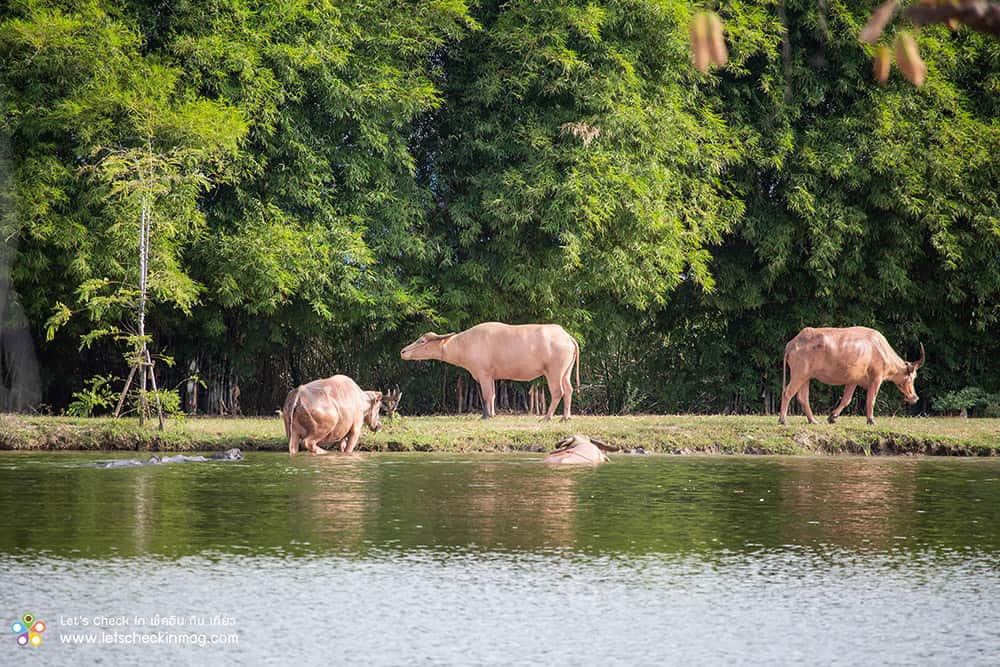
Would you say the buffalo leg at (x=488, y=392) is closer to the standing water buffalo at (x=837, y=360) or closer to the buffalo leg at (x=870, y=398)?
the standing water buffalo at (x=837, y=360)

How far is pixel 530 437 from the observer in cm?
1686

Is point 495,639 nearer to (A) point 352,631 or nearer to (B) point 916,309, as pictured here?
(A) point 352,631

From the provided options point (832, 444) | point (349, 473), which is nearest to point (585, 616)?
point (349, 473)

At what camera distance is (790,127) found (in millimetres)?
23078

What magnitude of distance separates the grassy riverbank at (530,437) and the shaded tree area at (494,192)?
6.33ft

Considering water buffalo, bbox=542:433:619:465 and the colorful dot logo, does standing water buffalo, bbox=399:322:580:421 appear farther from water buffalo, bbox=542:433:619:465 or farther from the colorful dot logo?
the colorful dot logo

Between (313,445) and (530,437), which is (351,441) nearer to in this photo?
(313,445)

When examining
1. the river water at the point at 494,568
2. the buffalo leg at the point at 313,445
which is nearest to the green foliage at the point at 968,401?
the river water at the point at 494,568

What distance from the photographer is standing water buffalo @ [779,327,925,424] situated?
18641 millimetres

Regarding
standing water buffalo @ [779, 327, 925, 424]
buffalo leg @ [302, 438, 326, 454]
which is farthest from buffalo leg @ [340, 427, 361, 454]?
standing water buffalo @ [779, 327, 925, 424]

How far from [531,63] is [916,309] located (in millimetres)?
8157

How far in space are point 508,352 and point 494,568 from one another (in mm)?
11684

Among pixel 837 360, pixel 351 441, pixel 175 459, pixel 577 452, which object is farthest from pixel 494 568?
pixel 837 360

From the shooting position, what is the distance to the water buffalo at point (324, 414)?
51.2 feet
